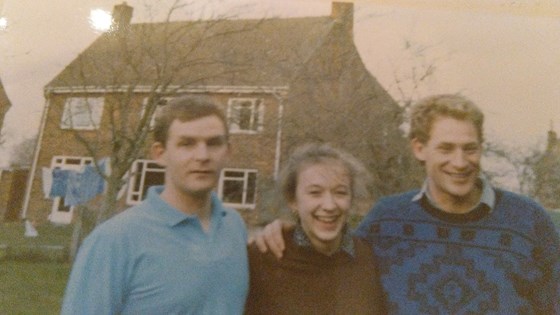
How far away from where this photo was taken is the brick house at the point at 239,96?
2.98ft

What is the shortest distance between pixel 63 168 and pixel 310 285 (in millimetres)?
553

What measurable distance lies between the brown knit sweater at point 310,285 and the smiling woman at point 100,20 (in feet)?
2.04

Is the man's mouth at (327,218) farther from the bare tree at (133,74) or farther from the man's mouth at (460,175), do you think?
the bare tree at (133,74)

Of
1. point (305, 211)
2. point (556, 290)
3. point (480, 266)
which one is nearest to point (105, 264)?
point (305, 211)

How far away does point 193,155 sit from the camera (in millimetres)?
736

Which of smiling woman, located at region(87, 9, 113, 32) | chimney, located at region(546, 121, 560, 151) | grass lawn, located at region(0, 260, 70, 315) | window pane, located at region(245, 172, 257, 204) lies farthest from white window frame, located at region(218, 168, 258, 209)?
chimney, located at region(546, 121, 560, 151)

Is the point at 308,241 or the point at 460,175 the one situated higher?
the point at 460,175

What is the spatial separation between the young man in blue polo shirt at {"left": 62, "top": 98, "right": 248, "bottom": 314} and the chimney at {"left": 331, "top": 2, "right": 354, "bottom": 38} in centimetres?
41

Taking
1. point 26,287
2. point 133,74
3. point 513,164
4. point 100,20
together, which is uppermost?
point 100,20

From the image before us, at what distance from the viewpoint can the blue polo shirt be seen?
2.11 ft

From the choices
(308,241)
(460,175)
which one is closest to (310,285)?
(308,241)

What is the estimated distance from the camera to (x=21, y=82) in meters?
0.97

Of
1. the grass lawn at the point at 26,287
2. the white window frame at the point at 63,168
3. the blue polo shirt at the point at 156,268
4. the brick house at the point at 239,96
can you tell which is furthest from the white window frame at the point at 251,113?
the grass lawn at the point at 26,287

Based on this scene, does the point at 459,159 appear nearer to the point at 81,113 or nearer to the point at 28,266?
Result: the point at 81,113
